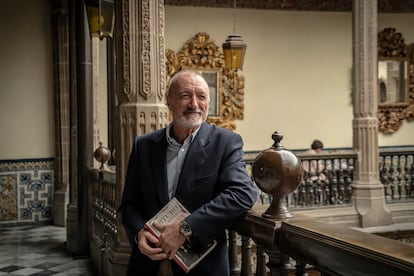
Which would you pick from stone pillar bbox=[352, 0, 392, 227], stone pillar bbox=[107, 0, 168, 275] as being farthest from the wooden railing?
stone pillar bbox=[107, 0, 168, 275]

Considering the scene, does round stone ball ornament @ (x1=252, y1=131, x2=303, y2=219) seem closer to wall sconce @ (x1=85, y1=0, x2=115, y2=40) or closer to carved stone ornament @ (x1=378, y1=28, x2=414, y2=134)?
wall sconce @ (x1=85, y1=0, x2=115, y2=40)

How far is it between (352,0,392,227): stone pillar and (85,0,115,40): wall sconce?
13.4ft

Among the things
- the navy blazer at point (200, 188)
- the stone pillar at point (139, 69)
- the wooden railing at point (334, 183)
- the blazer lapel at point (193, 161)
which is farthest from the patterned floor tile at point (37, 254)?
the blazer lapel at point (193, 161)

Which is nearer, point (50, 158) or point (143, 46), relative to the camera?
point (143, 46)

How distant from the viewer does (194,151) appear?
7.98 ft

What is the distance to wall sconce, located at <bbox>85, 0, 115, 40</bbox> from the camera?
20.7ft

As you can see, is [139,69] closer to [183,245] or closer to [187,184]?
[187,184]

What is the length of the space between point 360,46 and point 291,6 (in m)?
2.93

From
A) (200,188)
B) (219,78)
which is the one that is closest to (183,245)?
(200,188)

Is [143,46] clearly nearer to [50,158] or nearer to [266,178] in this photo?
[266,178]

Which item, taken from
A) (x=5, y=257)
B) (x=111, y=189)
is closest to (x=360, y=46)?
(x=111, y=189)

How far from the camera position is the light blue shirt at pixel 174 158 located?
8.11 feet

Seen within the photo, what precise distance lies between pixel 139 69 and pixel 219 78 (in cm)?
679

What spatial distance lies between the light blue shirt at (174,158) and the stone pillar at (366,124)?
653cm
